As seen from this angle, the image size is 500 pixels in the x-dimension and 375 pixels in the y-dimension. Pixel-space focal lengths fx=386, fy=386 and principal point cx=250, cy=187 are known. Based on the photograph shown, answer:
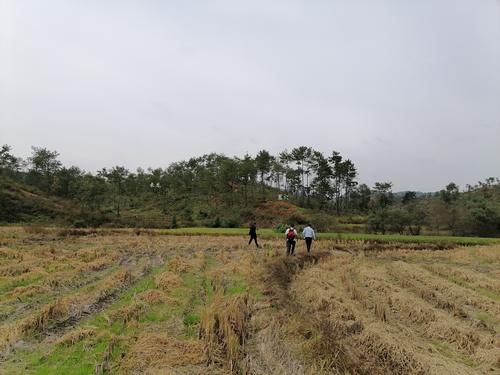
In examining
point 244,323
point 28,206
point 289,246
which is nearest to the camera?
point 244,323

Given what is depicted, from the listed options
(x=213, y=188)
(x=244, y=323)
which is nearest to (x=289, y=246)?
(x=244, y=323)

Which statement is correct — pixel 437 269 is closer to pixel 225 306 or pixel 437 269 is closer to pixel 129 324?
pixel 225 306

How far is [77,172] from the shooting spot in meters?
84.4

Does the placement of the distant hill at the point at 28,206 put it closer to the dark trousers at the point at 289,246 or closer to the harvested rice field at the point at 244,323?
the dark trousers at the point at 289,246

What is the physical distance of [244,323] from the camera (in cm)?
831

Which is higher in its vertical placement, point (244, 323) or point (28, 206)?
point (28, 206)

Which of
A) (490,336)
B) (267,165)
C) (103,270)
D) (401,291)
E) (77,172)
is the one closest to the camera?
(490,336)

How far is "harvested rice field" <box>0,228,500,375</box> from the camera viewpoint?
6.43 meters

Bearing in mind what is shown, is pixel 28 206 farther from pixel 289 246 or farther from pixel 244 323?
pixel 244 323

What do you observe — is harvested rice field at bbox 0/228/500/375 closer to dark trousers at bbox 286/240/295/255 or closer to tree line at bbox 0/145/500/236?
dark trousers at bbox 286/240/295/255

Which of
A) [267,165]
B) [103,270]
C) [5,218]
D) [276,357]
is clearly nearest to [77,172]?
[5,218]

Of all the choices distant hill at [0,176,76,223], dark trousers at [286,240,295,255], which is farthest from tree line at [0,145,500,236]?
dark trousers at [286,240,295,255]

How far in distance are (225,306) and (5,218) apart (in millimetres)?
61775

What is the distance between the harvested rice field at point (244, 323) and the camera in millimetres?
6434
